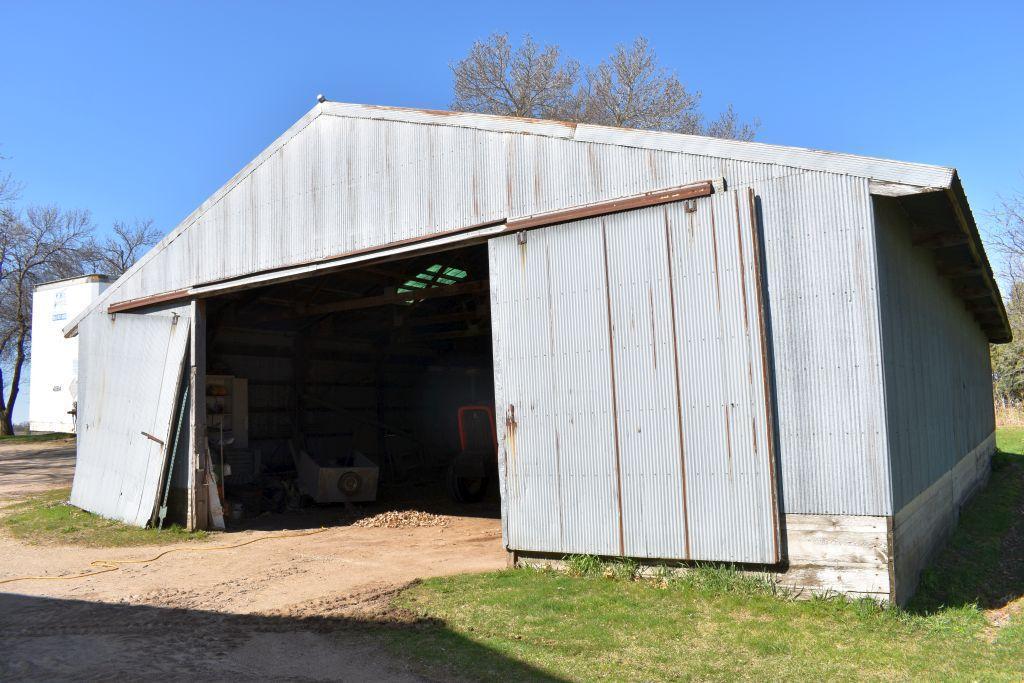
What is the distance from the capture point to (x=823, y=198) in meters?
6.05

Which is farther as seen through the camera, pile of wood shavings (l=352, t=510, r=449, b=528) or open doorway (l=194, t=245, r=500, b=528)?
open doorway (l=194, t=245, r=500, b=528)

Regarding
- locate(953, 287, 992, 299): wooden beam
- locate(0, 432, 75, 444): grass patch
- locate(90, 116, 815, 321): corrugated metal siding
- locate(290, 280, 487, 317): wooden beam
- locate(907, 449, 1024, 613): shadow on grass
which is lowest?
locate(907, 449, 1024, 613): shadow on grass

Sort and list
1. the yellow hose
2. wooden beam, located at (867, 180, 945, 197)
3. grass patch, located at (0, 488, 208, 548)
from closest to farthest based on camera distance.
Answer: wooden beam, located at (867, 180, 945, 197) < the yellow hose < grass patch, located at (0, 488, 208, 548)

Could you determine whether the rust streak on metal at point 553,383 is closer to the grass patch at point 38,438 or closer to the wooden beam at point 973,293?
the wooden beam at point 973,293

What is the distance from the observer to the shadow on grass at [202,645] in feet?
16.1

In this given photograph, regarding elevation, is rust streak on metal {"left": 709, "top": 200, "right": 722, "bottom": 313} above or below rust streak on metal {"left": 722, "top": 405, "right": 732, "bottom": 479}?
above

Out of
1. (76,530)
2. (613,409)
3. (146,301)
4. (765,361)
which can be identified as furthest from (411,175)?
(76,530)

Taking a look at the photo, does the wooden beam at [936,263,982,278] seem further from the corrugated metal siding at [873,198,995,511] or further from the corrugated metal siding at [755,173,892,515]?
the corrugated metal siding at [755,173,892,515]

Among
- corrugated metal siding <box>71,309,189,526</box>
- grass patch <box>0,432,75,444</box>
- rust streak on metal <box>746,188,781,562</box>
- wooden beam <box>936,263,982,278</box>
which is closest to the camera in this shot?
rust streak on metal <box>746,188,781,562</box>

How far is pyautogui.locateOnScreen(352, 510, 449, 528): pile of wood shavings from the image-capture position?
11.2m

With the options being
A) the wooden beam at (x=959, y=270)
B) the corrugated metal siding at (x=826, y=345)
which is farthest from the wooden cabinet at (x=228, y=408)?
the wooden beam at (x=959, y=270)

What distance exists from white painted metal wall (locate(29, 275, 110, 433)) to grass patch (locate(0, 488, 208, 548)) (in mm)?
15933

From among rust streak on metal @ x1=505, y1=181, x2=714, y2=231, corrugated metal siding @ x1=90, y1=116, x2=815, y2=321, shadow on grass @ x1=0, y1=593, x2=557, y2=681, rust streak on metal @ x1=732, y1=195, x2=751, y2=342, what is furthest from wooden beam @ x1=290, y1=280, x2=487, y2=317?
shadow on grass @ x1=0, y1=593, x2=557, y2=681

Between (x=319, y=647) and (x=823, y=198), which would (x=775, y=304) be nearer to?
(x=823, y=198)
